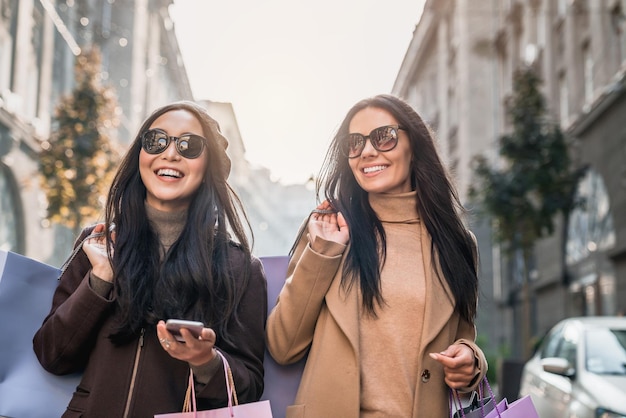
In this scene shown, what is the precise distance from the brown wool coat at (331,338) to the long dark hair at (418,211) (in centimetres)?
6

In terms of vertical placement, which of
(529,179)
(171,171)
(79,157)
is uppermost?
(79,157)

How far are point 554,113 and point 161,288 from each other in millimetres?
22800

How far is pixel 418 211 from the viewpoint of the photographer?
11.3ft

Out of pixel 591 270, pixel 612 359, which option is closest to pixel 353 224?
pixel 612 359

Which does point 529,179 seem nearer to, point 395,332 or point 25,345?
point 395,332

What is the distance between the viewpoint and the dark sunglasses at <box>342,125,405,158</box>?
11.0 ft

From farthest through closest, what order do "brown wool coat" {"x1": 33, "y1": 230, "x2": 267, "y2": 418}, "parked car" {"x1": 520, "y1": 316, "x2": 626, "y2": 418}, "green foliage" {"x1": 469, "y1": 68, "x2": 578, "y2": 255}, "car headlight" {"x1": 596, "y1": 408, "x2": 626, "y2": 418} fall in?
"green foliage" {"x1": 469, "y1": 68, "x2": 578, "y2": 255}, "parked car" {"x1": 520, "y1": 316, "x2": 626, "y2": 418}, "car headlight" {"x1": 596, "y1": 408, "x2": 626, "y2": 418}, "brown wool coat" {"x1": 33, "y1": 230, "x2": 267, "y2": 418}

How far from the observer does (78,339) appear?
2.91m

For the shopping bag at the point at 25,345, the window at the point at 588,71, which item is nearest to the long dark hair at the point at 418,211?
the shopping bag at the point at 25,345

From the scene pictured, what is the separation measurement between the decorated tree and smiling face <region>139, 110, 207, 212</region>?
15.4 meters

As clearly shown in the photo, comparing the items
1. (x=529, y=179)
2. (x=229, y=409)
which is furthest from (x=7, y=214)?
(x=229, y=409)

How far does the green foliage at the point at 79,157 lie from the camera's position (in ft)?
57.1

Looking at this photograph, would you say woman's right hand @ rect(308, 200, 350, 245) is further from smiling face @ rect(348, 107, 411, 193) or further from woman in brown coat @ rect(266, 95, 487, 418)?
smiling face @ rect(348, 107, 411, 193)

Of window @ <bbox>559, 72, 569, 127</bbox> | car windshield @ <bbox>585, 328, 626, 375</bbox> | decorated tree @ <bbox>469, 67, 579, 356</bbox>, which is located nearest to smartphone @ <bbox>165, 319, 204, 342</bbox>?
car windshield @ <bbox>585, 328, 626, 375</bbox>
